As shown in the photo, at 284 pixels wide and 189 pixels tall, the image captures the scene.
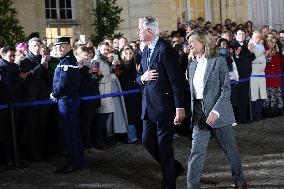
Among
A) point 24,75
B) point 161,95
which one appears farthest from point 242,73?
point 161,95

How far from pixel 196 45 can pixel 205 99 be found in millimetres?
632

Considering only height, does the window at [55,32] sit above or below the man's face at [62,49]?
above

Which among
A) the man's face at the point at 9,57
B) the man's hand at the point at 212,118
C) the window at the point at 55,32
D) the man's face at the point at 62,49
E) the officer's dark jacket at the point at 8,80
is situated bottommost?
the man's hand at the point at 212,118

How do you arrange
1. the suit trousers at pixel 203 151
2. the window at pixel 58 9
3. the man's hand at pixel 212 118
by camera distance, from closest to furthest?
the man's hand at pixel 212 118 < the suit trousers at pixel 203 151 < the window at pixel 58 9

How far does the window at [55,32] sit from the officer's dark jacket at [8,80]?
9.69 meters

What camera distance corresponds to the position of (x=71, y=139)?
10.4 metres

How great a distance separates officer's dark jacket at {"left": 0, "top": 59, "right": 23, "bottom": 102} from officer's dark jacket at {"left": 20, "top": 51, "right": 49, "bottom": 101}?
0.27 metres

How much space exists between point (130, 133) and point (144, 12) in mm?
9605

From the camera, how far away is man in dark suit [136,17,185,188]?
27.1ft

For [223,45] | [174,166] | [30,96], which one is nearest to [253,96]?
[223,45]

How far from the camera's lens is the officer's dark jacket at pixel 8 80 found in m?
10.9

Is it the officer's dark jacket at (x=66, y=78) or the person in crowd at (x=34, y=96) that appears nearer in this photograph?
the officer's dark jacket at (x=66, y=78)

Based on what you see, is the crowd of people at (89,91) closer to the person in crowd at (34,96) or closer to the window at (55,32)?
the person in crowd at (34,96)

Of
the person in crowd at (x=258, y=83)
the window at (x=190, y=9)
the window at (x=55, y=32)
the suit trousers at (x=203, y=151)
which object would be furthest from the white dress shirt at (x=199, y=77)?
the window at (x=190, y=9)
